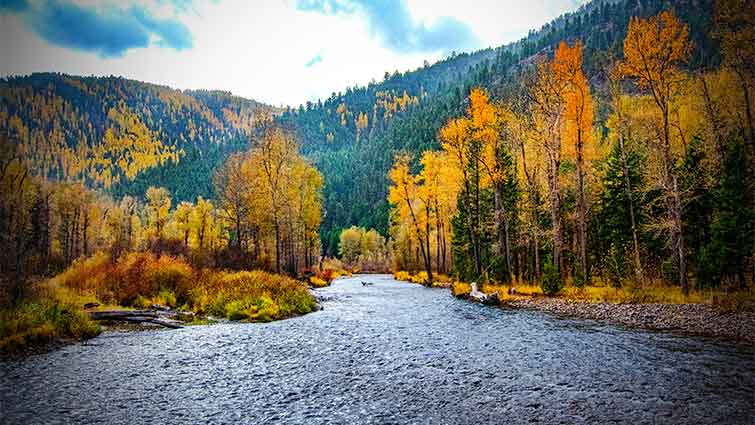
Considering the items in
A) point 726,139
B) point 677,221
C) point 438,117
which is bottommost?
point 677,221

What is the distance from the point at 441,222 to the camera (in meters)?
42.4

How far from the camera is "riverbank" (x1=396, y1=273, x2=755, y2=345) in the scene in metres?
13.7

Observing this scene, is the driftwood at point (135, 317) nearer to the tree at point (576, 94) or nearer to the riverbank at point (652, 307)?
the riverbank at point (652, 307)

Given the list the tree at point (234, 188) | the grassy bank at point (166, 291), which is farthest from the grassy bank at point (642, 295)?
the tree at point (234, 188)

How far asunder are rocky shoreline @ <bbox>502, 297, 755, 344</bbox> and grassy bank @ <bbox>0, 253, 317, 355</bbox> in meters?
13.6

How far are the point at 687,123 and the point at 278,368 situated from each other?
1685 inches

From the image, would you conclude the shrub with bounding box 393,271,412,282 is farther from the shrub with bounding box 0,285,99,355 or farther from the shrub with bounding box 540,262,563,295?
the shrub with bounding box 0,285,99,355

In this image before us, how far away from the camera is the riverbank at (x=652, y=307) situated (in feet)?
45.0

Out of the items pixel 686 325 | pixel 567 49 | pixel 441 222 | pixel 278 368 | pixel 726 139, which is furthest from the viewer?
pixel 441 222

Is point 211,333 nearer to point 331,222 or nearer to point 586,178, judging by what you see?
point 586,178

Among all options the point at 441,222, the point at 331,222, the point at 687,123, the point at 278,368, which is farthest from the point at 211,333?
the point at 331,222

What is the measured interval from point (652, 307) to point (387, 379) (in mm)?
14435

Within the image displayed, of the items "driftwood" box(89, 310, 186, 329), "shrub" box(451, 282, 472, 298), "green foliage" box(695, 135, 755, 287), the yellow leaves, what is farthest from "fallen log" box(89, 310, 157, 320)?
"green foliage" box(695, 135, 755, 287)

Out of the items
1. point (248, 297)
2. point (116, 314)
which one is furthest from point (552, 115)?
point (116, 314)
